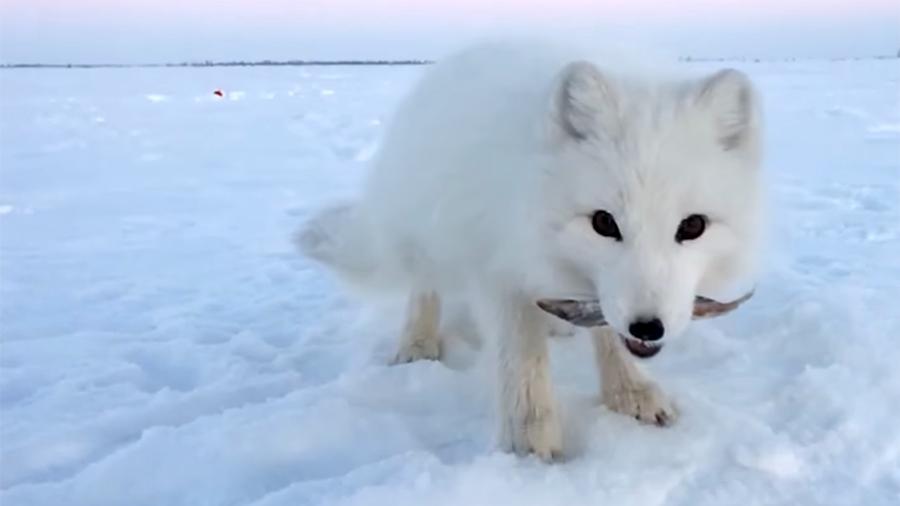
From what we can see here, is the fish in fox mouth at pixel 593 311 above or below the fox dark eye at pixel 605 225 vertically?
below

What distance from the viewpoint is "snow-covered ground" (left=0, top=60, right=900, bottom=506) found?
2.10 meters

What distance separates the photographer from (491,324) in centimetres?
251

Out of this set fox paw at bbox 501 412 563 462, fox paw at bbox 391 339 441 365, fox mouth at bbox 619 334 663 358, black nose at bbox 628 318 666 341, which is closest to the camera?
black nose at bbox 628 318 666 341

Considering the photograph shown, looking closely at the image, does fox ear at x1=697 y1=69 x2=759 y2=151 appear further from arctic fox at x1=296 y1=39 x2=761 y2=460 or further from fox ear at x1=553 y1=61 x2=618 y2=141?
fox ear at x1=553 y1=61 x2=618 y2=141

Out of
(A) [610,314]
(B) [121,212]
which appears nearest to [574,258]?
(A) [610,314]

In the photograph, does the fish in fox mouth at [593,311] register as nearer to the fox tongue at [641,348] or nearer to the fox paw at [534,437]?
the fox tongue at [641,348]

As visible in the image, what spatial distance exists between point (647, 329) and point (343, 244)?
5.98 feet

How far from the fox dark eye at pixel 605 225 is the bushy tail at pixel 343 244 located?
Answer: 1.34 m

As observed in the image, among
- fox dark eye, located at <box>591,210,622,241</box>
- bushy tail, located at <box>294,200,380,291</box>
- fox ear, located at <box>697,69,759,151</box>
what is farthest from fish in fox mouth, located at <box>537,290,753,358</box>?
bushy tail, located at <box>294,200,380,291</box>

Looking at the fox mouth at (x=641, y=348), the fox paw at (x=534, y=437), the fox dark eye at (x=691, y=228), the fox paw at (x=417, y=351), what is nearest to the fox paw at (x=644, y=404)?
the fox paw at (x=534, y=437)

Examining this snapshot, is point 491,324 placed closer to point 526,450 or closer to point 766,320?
point 526,450

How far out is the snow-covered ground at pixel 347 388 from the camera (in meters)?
2.10

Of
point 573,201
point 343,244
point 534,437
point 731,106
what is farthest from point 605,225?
point 343,244

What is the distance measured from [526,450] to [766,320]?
3.87 feet
